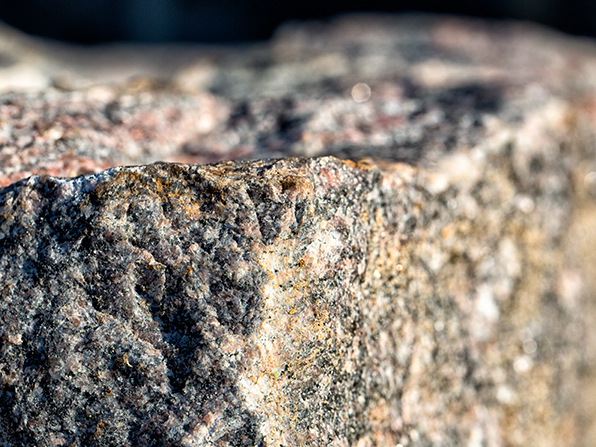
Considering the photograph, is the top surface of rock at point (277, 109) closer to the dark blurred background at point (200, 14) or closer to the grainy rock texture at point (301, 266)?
the grainy rock texture at point (301, 266)

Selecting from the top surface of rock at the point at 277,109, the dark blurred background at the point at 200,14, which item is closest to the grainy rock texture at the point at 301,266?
the top surface of rock at the point at 277,109

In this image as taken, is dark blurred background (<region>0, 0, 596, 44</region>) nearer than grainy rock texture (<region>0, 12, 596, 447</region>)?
No

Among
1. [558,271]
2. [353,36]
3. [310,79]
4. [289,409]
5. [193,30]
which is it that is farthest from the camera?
[193,30]

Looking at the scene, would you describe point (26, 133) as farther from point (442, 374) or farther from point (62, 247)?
point (442, 374)

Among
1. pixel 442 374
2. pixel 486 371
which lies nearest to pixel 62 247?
pixel 442 374

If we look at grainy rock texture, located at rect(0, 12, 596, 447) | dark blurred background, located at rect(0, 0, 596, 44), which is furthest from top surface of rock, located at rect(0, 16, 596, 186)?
dark blurred background, located at rect(0, 0, 596, 44)

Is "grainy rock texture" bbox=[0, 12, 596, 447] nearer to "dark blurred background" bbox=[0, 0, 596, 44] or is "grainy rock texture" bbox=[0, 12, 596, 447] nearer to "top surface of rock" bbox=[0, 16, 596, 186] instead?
"top surface of rock" bbox=[0, 16, 596, 186]
